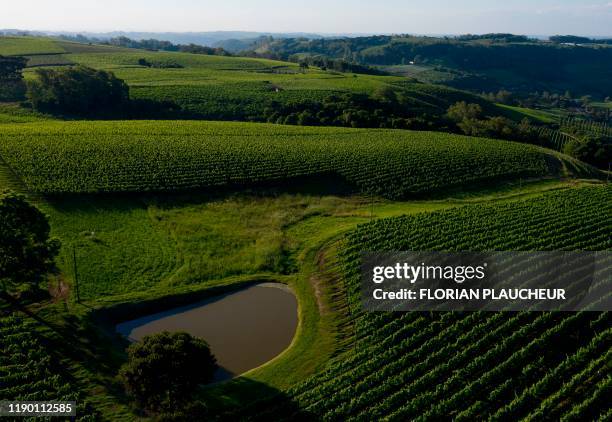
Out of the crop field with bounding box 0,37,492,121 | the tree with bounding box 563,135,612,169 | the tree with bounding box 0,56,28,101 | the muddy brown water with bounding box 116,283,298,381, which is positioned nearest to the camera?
the muddy brown water with bounding box 116,283,298,381

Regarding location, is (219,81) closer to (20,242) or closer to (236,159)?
(236,159)

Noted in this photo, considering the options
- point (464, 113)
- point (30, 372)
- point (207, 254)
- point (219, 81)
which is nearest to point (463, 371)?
point (207, 254)

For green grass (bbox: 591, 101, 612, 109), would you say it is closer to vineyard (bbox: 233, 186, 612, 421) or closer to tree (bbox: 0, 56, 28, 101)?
vineyard (bbox: 233, 186, 612, 421)

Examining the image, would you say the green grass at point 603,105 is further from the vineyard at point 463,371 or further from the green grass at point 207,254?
the vineyard at point 463,371

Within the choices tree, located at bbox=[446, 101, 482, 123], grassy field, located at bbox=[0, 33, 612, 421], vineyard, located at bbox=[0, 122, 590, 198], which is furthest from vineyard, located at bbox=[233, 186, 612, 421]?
tree, located at bbox=[446, 101, 482, 123]

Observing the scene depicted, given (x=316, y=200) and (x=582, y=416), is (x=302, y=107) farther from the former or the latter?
(x=582, y=416)

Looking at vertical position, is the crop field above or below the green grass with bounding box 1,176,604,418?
above

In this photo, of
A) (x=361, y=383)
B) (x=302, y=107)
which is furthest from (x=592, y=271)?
(x=302, y=107)
